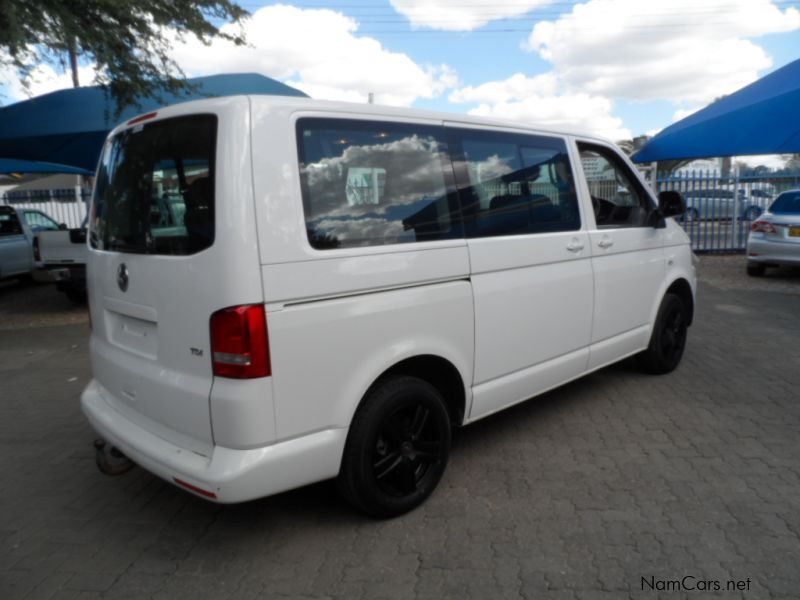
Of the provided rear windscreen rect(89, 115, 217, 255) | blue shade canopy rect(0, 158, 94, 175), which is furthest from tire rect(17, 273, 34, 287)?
rear windscreen rect(89, 115, 217, 255)

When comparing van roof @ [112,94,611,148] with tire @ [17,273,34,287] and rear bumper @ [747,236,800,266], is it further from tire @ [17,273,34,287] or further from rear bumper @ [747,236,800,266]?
tire @ [17,273,34,287]

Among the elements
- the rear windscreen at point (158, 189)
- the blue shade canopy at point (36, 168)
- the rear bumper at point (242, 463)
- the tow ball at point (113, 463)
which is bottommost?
the tow ball at point (113, 463)

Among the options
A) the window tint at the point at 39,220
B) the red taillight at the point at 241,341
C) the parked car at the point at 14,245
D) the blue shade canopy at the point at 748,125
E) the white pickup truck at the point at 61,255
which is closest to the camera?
the red taillight at the point at 241,341

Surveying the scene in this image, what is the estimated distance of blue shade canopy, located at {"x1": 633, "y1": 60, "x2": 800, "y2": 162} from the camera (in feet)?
28.3

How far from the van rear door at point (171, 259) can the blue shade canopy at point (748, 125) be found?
8693mm

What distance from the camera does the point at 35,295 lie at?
11.2 meters

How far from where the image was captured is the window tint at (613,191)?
430 centimetres

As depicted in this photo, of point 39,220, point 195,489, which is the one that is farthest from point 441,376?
point 39,220

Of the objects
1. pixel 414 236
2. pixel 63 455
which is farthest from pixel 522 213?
pixel 63 455

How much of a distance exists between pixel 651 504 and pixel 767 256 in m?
8.93

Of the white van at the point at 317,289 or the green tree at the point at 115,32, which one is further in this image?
the green tree at the point at 115,32

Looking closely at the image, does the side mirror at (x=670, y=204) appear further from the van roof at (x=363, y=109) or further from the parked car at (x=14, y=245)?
the parked car at (x=14, y=245)

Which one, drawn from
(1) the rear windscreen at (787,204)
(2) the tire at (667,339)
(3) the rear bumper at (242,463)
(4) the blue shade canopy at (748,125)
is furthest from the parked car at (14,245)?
(1) the rear windscreen at (787,204)

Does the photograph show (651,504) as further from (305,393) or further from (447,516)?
(305,393)
